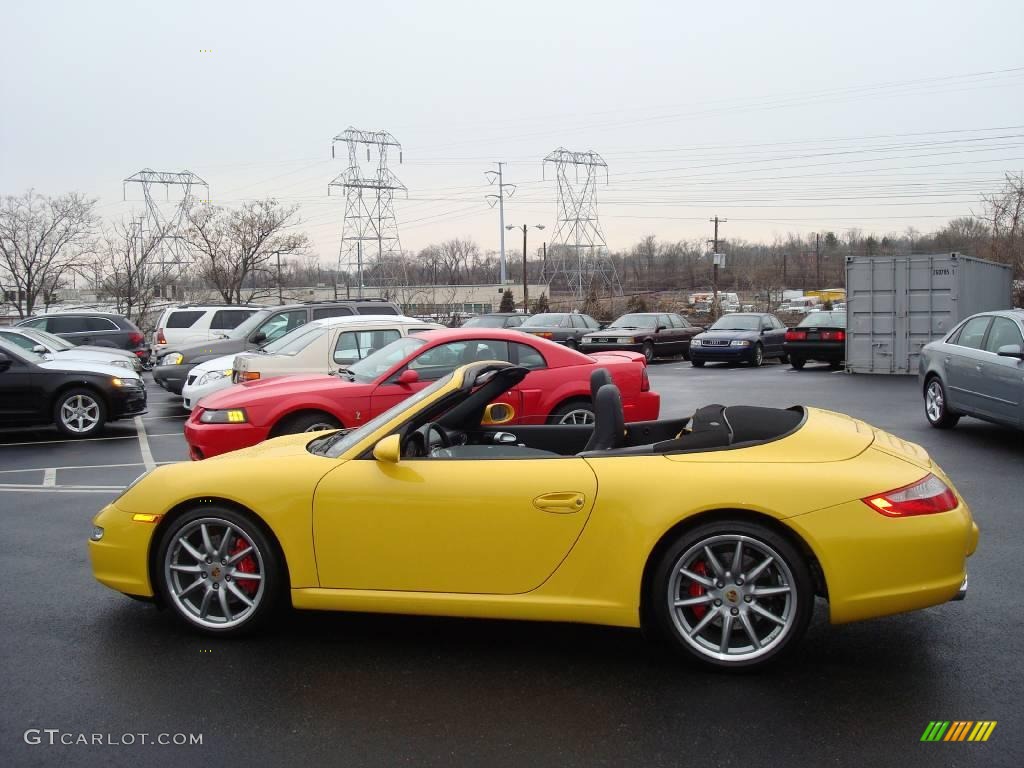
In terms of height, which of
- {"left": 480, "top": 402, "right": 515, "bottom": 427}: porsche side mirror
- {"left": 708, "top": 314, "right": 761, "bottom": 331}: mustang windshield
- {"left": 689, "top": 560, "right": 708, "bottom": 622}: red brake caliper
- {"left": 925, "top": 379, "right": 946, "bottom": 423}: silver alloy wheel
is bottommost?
{"left": 925, "top": 379, "right": 946, "bottom": 423}: silver alloy wheel

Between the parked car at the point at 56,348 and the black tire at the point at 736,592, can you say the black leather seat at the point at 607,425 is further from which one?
the parked car at the point at 56,348

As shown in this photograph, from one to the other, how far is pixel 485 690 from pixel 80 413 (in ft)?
34.6

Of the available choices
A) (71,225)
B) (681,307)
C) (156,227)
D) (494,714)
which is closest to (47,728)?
(494,714)

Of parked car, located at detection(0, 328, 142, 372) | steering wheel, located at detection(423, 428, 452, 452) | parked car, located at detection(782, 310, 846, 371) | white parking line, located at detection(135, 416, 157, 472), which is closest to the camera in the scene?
steering wheel, located at detection(423, 428, 452, 452)

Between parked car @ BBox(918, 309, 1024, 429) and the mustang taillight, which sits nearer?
the mustang taillight

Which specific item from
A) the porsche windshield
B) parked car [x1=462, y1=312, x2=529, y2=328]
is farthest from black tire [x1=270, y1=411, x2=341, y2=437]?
parked car [x1=462, y1=312, x2=529, y2=328]

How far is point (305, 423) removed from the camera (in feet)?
28.5

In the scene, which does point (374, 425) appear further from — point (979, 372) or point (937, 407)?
point (937, 407)

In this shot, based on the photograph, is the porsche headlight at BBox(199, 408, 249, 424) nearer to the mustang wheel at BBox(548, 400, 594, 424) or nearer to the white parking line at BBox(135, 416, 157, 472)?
the white parking line at BBox(135, 416, 157, 472)

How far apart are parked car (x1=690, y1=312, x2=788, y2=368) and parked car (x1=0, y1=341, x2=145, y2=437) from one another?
16.9m

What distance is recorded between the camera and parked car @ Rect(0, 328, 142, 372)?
51.4ft

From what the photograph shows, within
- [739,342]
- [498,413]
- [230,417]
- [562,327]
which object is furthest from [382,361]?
[562,327]

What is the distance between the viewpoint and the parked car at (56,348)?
15.7 metres

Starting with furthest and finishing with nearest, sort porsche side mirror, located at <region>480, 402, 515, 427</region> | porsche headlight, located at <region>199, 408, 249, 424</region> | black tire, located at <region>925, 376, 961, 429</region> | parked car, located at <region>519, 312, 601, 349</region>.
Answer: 1. parked car, located at <region>519, 312, 601, 349</region>
2. black tire, located at <region>925, 376, 961, 429</region>
3. porsche headlight, located at <region>199, 408, 249, 424</region>
4. porsche side mirror, located at <region>480, 402, 515, 427</region>
